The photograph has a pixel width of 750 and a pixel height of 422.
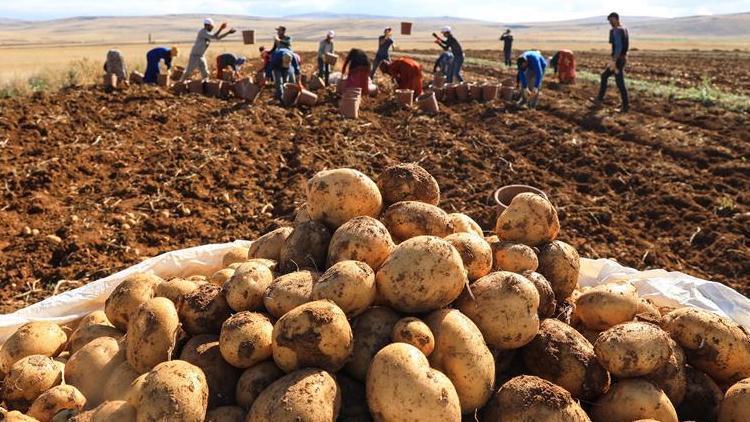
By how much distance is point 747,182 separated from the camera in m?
7.94

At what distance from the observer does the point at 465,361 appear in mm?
2580

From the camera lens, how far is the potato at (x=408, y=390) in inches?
90.4

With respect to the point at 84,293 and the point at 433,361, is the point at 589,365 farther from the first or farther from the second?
the point at 84,293

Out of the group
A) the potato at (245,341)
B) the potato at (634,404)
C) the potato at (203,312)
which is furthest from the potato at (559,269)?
the potato at (203,312)

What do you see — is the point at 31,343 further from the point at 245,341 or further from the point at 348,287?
the point at 348,287

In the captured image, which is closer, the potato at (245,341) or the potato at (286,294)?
the potato at (245,341)

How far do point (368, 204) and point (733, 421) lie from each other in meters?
2.21

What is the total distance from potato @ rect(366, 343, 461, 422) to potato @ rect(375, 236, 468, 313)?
38 centimetres

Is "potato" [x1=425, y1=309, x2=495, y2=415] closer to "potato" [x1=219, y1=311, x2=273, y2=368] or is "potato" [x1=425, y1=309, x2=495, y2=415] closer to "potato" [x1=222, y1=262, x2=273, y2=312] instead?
"potato" [x1=219, y1=311, x2=273, y2=368]

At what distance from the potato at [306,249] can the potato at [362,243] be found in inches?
8.4

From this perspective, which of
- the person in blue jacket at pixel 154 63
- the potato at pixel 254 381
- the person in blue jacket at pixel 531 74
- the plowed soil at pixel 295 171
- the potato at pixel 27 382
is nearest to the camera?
the potato at pixel 254 381

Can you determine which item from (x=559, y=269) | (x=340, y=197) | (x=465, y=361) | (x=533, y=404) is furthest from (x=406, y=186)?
(x=533, y=404)

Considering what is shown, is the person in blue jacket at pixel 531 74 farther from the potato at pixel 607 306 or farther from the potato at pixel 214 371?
the potato at pixel 214 371

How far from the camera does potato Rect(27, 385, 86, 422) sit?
107 inches
